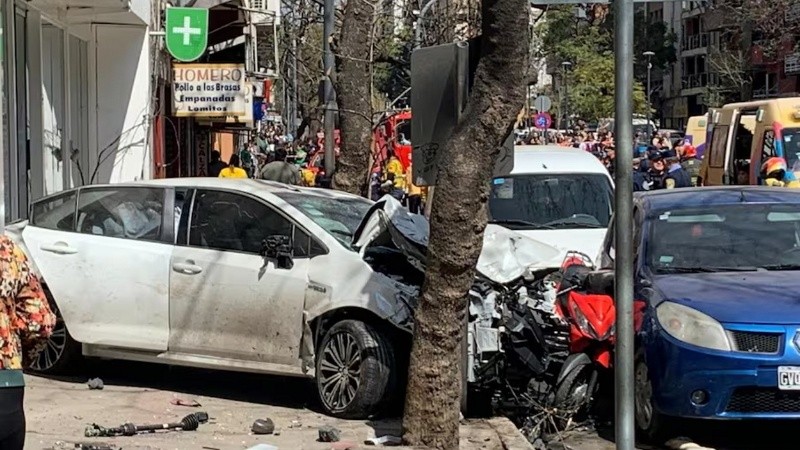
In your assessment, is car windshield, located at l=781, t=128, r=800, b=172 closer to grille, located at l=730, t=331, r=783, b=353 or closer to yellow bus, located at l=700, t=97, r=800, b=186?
yellow bus, located at l=700, t=97, r=800, b=186

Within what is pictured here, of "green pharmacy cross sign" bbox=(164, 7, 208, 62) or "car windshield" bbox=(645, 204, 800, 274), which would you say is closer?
"car windshield" bbox=(645, 204, 800, 274)

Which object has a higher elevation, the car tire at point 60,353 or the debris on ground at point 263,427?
the car tire at point 60,353

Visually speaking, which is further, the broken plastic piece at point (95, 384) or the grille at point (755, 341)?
the broken plastic piece at point (95, 384)

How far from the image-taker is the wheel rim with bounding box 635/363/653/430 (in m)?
8.06

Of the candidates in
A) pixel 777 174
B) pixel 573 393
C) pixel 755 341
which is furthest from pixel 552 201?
pixel 755 341

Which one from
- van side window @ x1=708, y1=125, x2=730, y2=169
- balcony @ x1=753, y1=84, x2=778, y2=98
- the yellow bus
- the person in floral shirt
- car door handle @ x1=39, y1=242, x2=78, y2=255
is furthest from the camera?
balcony @ x1=753, y1=84, x2=778, y2=98

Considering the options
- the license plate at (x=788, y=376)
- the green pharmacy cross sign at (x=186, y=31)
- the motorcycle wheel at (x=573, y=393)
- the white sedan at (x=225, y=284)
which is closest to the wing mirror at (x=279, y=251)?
the white sedan at (x=225, y=284)

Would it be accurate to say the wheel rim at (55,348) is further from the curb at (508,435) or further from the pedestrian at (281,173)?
the pedestrian at (281,173)

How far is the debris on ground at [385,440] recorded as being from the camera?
7821 mm

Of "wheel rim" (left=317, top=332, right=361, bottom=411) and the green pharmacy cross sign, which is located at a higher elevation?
the green pharmacy cross sign

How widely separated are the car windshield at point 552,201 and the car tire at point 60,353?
4963 mm

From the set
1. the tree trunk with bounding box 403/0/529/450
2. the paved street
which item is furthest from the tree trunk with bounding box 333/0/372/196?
the tree trunk with bounding box 403/0/529/450

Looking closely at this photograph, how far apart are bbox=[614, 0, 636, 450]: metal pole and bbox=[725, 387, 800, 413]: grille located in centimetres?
244

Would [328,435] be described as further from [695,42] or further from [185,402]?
[695,42]
